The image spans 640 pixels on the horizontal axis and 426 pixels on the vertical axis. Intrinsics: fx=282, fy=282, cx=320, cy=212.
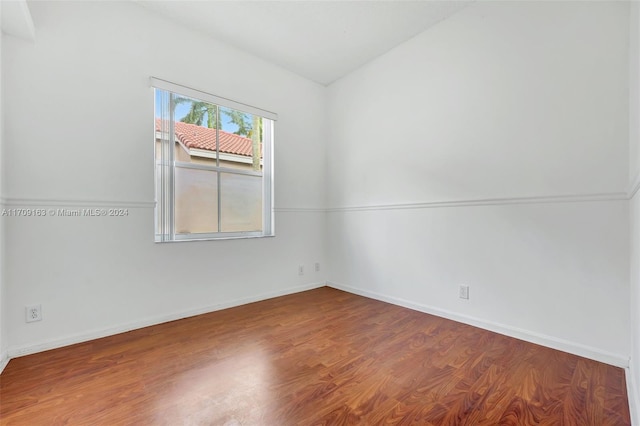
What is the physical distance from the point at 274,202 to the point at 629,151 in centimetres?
274

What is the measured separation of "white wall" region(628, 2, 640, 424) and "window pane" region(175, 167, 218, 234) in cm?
284

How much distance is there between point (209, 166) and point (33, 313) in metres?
1.61

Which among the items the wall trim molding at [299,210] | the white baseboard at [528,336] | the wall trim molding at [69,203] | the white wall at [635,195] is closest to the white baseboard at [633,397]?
the white wall at [635,195]

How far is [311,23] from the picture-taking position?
2.49m

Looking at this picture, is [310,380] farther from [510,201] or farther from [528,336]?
[510,201]

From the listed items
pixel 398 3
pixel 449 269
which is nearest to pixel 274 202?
pixel 449 269

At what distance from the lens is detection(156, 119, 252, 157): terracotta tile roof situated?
2531 mm

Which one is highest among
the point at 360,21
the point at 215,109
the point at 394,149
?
the point at 360,21

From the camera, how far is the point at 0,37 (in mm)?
1715

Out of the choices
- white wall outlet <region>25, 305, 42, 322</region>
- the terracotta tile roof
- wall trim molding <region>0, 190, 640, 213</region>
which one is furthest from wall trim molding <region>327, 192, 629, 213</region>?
white wall outlet <region>25, 305, 42, 322</region>

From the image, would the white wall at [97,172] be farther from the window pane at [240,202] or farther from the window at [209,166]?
the window pane at [240,202]

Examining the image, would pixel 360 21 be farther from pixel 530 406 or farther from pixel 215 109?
pixel 530 406

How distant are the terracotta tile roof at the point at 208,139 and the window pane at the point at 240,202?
0.87 ft

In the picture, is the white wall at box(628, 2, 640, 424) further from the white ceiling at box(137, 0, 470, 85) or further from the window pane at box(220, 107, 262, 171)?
the window pane at box(220, 107, 262, 171)
